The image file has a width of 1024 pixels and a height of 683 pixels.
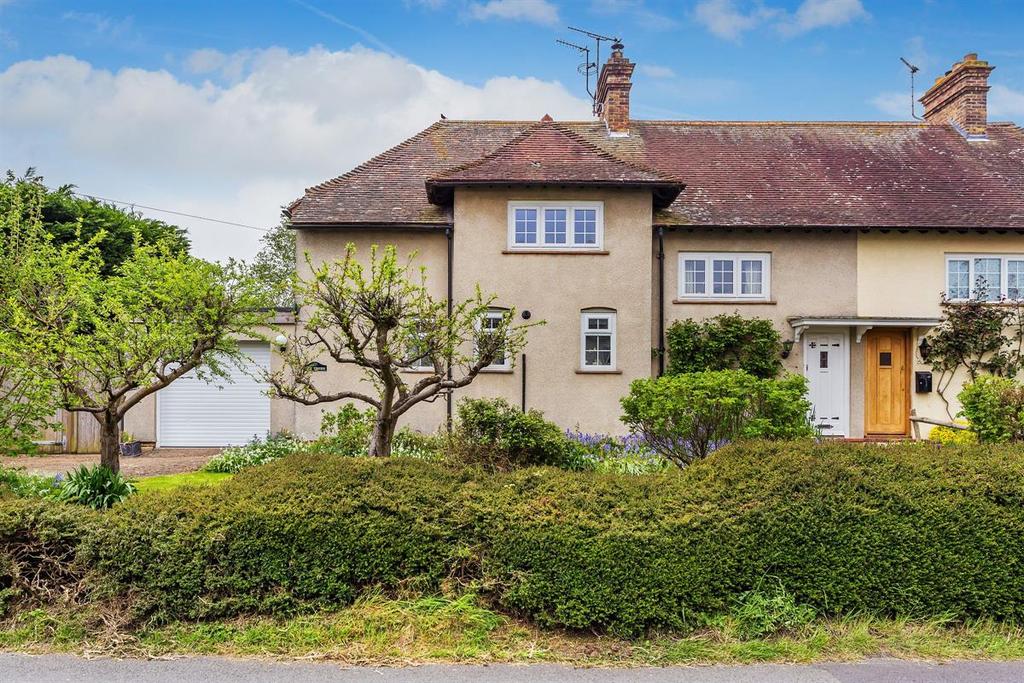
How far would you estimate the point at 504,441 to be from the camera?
8.48 meters

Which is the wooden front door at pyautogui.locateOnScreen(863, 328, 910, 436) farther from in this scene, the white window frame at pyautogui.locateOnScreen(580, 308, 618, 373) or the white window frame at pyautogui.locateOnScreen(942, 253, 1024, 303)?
the white window frame at pyautogui.locateOnScreen(580, 308, 618, 373)

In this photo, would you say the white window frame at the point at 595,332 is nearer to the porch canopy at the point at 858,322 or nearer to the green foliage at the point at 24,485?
the porch canopy at the point at 858,322

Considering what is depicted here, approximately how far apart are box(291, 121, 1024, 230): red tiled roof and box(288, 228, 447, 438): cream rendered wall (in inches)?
16.4

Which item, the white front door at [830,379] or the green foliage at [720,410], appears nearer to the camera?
the green foliage at [720,410]

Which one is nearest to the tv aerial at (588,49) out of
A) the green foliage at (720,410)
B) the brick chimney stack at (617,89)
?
the brick chimney stack at (617,89)

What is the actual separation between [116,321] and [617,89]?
14901 mm

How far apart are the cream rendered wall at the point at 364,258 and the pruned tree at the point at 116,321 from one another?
7.36 metres

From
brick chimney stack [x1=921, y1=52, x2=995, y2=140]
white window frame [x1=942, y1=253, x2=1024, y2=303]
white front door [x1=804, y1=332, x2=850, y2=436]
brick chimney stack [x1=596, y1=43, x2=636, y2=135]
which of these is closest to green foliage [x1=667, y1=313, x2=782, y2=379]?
white front door [x1=804, y1=332, x2=850, y2=436]

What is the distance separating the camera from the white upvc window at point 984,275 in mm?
16109

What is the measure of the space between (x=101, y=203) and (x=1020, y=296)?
2579 centimetres

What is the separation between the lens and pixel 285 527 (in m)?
5.02

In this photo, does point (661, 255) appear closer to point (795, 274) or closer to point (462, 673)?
point (795, 274)

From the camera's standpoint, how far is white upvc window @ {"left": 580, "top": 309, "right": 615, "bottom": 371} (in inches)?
607

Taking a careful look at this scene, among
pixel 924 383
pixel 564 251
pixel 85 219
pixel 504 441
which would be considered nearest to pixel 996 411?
pixel 504 441
